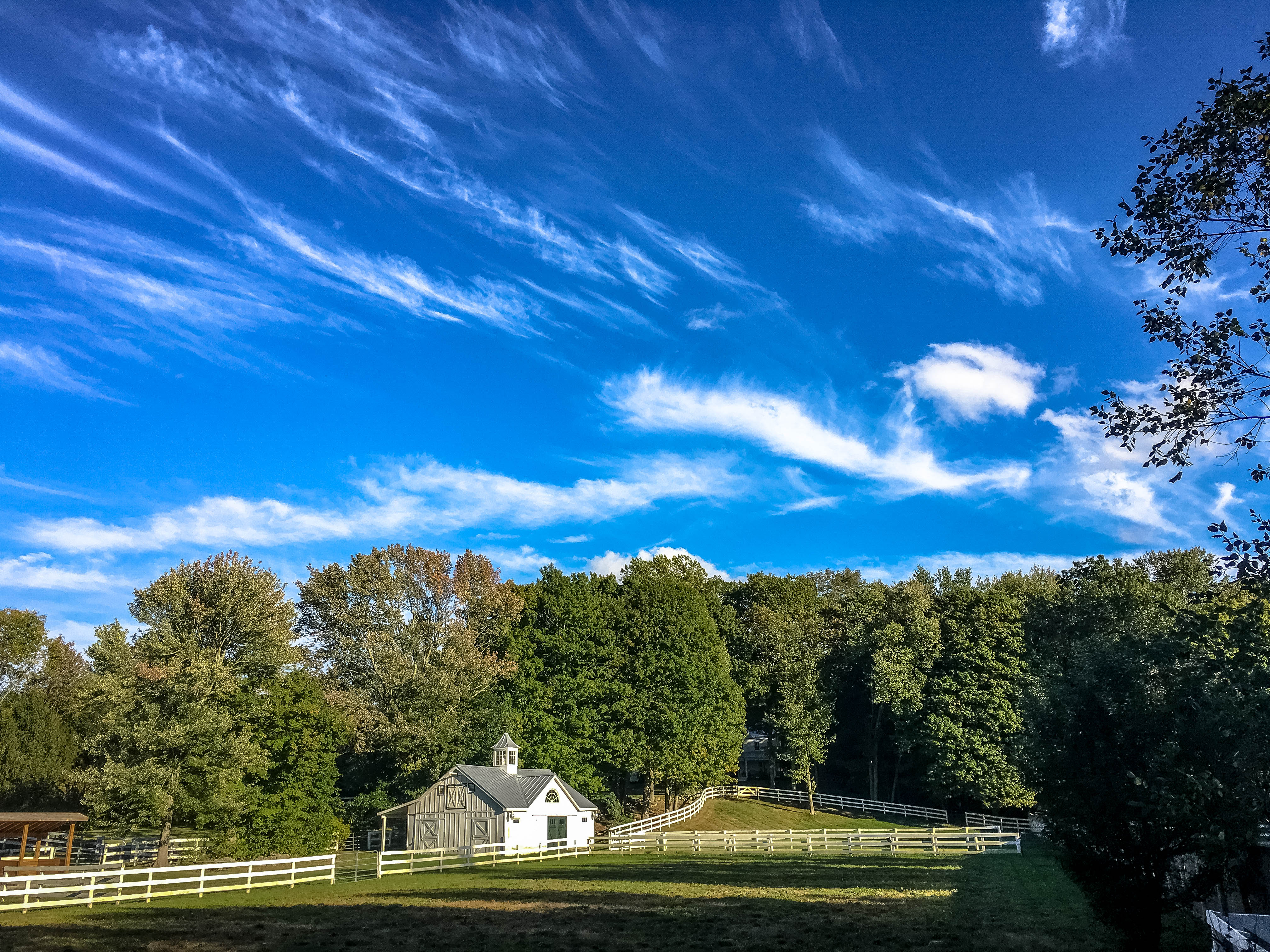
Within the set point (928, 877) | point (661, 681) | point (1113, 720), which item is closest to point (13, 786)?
point (661, 681)

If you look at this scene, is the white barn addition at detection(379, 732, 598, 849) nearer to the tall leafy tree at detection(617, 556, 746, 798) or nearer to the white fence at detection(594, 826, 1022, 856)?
the white fence at detection(594, 826, 1022, 856)

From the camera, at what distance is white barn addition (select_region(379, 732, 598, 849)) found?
134 feet

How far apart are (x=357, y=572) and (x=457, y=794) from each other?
1360 cm

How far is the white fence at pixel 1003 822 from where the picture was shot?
1975 inches

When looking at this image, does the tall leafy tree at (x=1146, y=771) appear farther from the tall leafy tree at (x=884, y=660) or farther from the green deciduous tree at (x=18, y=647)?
the green deciduous tree at (x=18, y=647)

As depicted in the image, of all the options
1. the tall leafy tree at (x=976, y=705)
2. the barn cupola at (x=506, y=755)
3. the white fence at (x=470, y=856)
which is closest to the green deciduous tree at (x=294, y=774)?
the white fence at (x=470, y=856)

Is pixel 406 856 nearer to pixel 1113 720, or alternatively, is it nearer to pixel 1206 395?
pixel 1113 720

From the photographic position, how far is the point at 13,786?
165 ft

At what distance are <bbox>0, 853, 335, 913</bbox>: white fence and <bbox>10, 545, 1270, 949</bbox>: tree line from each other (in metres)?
5.03

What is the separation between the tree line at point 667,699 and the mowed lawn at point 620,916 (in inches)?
138

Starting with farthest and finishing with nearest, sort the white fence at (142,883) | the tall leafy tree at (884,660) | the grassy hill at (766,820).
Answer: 1. the tall leafy tree at (884,660)
2. the grassy hill at (766,820)
3. the white fence at (142,883)

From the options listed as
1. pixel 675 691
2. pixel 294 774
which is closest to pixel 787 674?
pixel 675 691

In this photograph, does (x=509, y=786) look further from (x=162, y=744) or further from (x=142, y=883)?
(x=142, y=883)

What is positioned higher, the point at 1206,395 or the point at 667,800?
the point at 1206,395
